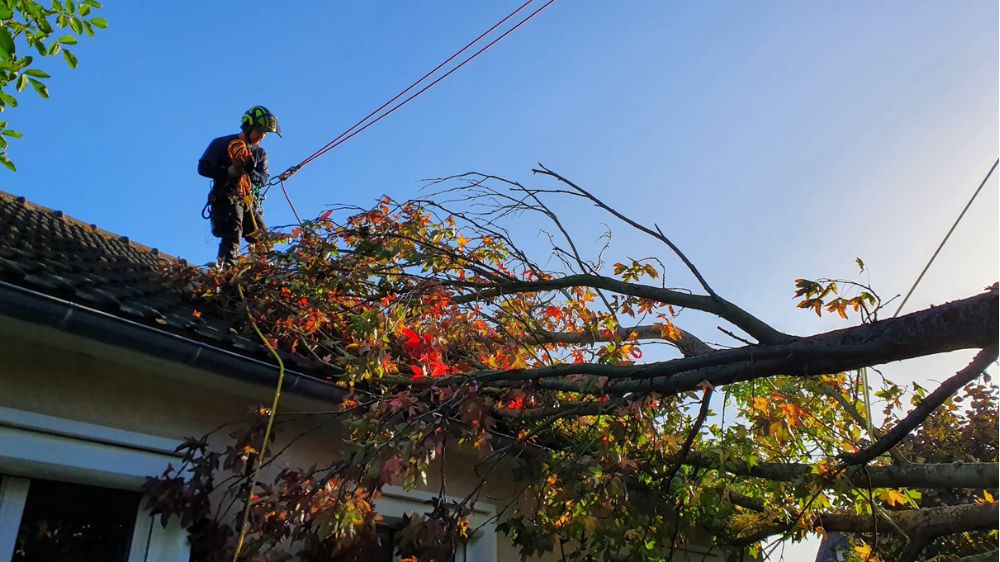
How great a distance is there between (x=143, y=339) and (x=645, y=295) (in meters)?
2.60

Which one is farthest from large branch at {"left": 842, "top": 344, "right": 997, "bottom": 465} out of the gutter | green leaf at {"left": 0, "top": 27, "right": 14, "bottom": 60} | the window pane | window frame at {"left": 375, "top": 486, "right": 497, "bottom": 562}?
green leaf at {"left": 0, "top": 27, "right": 14, "bottom": 60}

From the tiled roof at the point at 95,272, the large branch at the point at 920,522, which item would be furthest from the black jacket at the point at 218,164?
the large branch at the point at 920,522

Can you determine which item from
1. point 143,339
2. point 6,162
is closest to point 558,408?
point 143,339

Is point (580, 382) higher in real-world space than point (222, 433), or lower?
higher

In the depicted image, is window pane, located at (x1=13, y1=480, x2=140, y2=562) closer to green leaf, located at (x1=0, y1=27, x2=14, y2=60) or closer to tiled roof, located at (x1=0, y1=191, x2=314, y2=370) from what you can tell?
tiled roof, located at (x1=0, y1=191, x2=314, y2=370)

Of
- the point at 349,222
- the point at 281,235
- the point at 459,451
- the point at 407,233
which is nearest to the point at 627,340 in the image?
the point at 459,451

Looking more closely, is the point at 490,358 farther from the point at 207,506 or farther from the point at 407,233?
the point at 207,506

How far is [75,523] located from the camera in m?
3.67

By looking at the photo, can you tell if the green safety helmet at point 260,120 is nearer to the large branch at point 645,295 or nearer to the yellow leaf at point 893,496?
the large branch at point 645,295

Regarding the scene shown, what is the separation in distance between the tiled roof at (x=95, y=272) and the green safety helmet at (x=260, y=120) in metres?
1.57

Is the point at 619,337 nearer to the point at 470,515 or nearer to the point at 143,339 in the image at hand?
the point at 470,515

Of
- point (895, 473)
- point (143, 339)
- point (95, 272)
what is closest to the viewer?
point (143, 339)

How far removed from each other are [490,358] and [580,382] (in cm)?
156

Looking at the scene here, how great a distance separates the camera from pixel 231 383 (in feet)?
13.6
